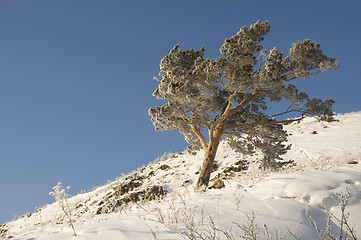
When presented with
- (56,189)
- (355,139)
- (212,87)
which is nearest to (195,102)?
(212,87)

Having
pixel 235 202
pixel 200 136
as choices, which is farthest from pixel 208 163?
pixel 235 202

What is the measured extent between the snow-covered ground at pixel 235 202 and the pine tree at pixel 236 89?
2202 mm

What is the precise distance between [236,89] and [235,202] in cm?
500

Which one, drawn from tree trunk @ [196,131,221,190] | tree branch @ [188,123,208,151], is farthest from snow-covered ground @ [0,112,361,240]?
tree branch @ [188,123,208,151]

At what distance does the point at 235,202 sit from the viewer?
18.1ft

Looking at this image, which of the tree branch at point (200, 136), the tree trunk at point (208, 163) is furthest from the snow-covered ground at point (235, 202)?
the tree branch at point (200, 136)

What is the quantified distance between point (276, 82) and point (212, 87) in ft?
8.89

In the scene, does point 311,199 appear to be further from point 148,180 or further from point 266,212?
point 148,180

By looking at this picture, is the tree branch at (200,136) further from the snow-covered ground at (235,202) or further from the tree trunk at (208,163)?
the snow-covered ground at (235,202)

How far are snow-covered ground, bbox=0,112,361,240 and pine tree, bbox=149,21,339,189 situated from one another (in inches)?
86.7

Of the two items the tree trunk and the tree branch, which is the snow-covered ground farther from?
the tree branch

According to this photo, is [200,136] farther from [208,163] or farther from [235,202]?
[235,202]

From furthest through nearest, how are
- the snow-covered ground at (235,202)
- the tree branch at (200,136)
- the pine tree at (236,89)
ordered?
the tree branch at (200,136) < the pine tree at (236,89) < the snow-covered ground at (235,202)

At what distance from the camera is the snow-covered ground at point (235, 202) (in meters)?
3.77
